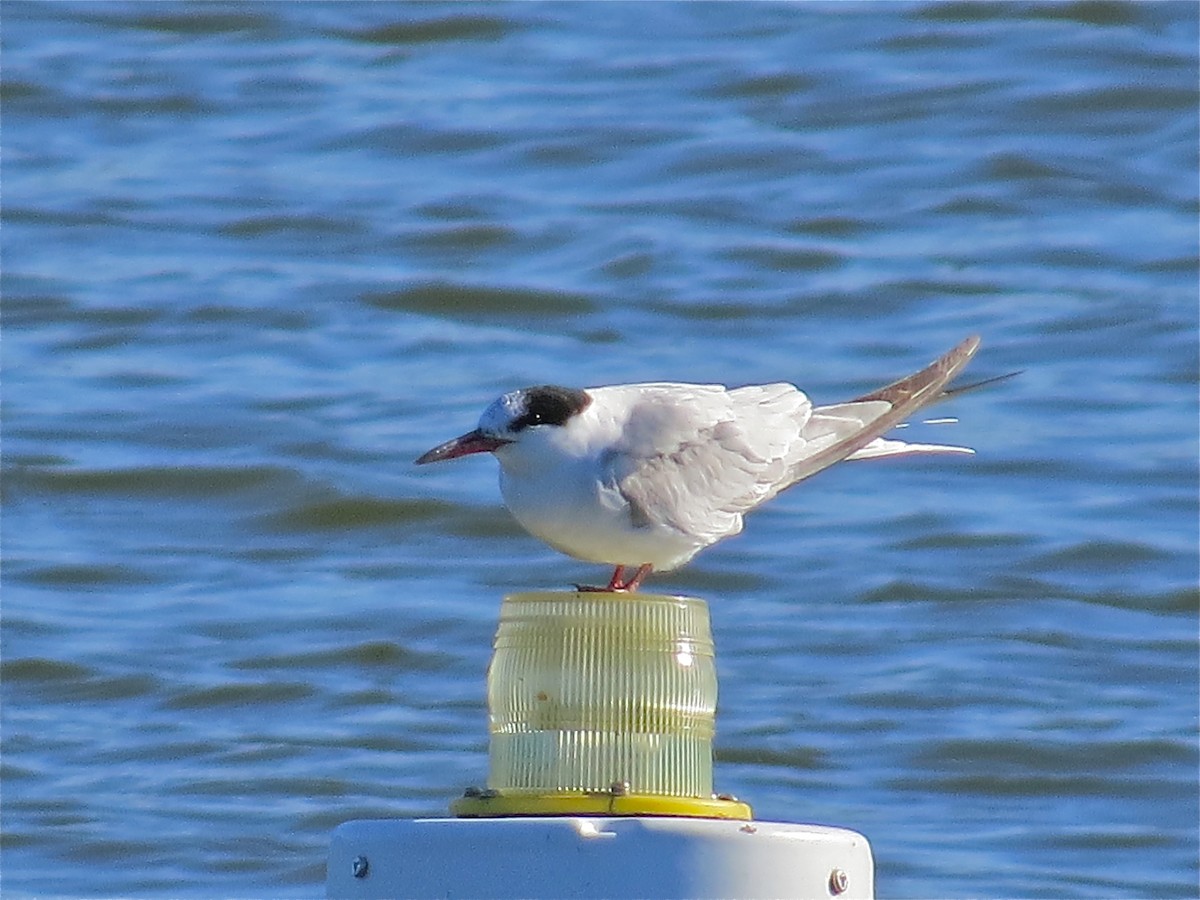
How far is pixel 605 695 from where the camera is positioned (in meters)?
3.13

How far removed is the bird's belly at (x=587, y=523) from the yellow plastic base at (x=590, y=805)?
706mm

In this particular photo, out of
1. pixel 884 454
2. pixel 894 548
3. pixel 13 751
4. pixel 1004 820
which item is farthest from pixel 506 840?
pixel 894 548

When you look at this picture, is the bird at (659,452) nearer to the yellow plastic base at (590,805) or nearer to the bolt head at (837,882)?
the yellow plastic base at (590,805)

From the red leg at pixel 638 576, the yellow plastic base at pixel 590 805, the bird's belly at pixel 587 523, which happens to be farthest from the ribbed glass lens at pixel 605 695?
the red leg at pixel 638 576

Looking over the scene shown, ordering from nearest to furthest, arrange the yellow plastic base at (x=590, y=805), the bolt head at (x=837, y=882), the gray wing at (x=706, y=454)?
the bolt head at (x=837, y=882) < the yellow plastic base at (x=590, y=805) < the gray wing at (x=706, y=454)

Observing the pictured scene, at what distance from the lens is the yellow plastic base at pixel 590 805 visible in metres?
2.97

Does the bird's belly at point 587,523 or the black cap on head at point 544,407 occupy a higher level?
the black cap on head at point 544,407

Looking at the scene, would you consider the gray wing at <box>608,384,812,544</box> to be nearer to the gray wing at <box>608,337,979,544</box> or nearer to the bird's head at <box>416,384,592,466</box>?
the gray wing at <box>608,337,979,544</box>

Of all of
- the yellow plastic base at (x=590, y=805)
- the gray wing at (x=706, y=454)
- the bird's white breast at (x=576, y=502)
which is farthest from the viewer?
the gray wing at (x=706, y=454)

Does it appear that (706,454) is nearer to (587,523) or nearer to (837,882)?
(587,523)

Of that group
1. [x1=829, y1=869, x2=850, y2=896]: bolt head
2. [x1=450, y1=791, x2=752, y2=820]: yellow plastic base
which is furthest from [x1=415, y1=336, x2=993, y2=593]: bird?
[x1=829, y1=869, x2=850, y2=896]: bolt head

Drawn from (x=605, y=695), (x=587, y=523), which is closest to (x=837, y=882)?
(x=605, y=695)

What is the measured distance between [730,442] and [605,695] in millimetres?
900

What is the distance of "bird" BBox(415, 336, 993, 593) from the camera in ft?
12.0
